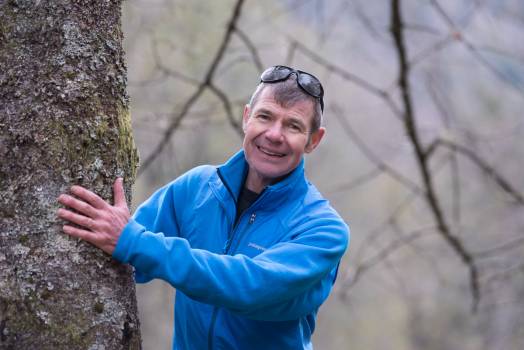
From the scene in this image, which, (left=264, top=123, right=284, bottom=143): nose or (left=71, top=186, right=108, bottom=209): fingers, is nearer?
(left=71, top=186, right=108, bottom=209): fingers

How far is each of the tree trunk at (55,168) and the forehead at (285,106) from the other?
1.85 feet

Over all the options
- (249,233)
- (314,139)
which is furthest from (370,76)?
(249,233)

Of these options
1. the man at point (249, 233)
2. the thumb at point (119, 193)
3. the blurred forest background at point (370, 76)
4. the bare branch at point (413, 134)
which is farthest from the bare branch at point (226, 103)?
the thumb at point (119, 193)

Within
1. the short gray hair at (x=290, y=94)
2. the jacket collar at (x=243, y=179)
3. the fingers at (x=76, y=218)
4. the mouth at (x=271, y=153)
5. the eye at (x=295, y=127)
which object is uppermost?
the short gray hair at (x=290, y=94)

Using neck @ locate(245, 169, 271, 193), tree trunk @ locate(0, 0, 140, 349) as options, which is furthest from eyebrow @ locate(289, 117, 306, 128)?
tree trunk @ locate(0, 0, 140, 349)

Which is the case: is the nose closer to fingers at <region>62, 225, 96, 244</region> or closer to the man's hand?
the man's hand

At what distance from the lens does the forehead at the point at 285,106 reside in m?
2.58

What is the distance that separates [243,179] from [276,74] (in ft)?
1.31

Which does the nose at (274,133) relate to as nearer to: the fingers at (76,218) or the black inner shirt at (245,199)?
the black inner shirt at (245,199)

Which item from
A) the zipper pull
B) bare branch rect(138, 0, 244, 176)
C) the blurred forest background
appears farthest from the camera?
the blurred forest background

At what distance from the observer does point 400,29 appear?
16.6 ft

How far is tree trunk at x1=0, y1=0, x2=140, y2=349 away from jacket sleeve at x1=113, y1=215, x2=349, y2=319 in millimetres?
120

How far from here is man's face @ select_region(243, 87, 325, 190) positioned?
2572mm

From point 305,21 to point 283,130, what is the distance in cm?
370
